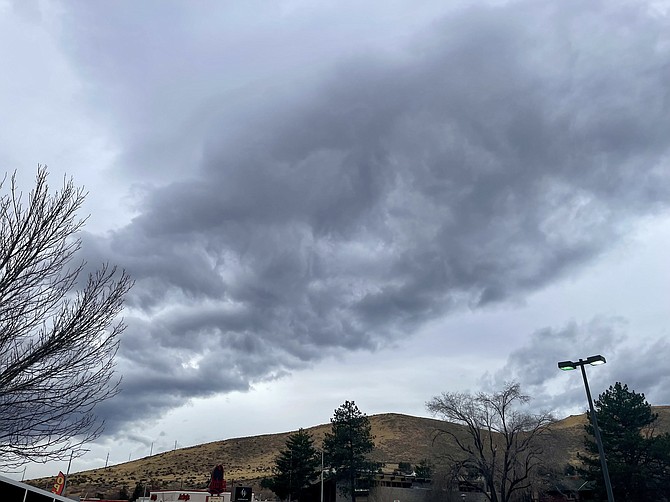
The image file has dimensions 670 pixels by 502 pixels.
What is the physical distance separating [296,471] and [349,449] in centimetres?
817

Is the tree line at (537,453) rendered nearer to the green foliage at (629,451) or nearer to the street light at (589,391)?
the green foliage at (629,451)

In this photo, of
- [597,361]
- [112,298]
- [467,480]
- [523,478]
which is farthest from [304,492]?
[112,298]

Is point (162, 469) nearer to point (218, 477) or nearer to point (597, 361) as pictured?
point (218, 477)

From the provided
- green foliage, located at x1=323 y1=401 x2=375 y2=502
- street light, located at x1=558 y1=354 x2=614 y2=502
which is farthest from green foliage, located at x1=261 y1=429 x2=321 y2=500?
street light, located at x1=558 y1=354 x2=614 y2=502

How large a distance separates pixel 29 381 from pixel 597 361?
54.3 feet

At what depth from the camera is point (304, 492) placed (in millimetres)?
68062

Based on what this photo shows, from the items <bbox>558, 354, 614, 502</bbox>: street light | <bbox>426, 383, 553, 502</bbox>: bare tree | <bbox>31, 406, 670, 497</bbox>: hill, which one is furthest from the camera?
<bbox>31, 406, 670, 497</bbox>: hill

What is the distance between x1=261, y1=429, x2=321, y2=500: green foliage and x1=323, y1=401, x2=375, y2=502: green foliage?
121 inches

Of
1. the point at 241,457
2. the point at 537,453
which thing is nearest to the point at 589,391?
the point at 537,453

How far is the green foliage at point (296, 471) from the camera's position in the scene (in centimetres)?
6769

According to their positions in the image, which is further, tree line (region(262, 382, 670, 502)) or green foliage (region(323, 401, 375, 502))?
green foliage (region(323, 401, 375, 502))

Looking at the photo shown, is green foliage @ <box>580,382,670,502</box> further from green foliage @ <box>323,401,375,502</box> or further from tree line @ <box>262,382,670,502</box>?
green foliage @ <box>323,401,375,502</box>

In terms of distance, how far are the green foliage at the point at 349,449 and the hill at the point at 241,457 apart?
30357mm

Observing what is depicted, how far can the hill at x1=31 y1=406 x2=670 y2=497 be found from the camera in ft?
324
